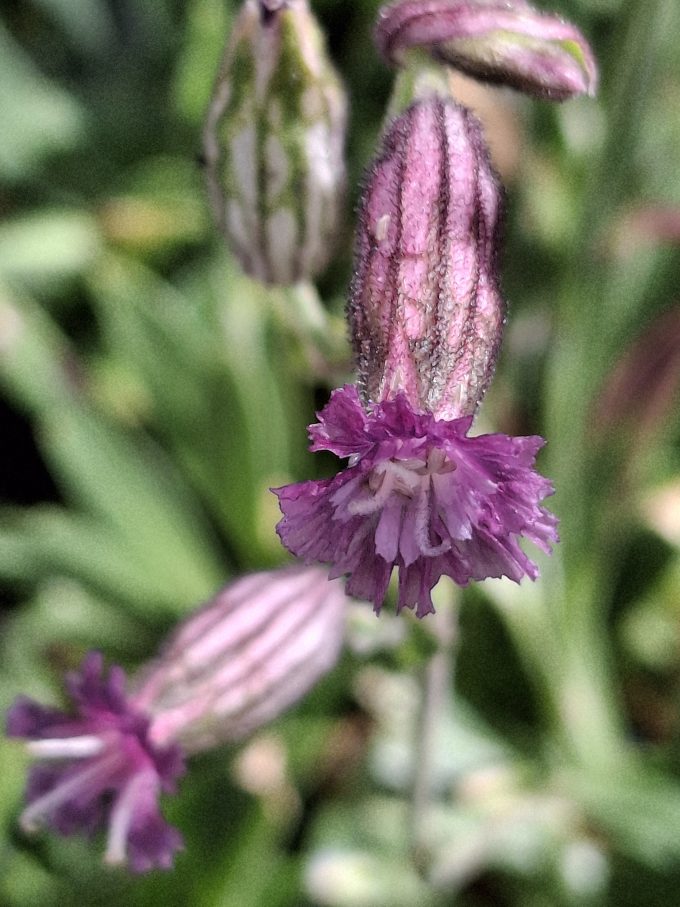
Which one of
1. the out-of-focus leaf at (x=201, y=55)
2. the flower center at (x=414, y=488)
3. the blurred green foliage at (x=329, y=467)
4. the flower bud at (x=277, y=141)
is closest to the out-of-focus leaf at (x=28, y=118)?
the blurred green foliage at (x=329, y=467)

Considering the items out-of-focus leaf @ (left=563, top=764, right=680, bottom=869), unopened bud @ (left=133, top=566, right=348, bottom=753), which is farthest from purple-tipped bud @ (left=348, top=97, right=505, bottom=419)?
out-of-focus leaf @ (left=563, top=764, right=680, bottom=869)

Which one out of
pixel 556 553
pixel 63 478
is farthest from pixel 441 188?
pixel 63 478

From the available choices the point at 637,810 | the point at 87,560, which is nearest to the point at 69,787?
the point at 87,560

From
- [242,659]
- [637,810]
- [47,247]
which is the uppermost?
[47,247]

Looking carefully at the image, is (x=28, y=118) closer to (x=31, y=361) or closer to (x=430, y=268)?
(x=31, y=361)

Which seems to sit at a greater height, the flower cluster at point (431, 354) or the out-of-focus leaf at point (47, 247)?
the out-of-focus leaf at point (47, 247)

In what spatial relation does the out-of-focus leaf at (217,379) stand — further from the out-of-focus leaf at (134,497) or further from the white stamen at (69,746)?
the white stamen at (69,746)
